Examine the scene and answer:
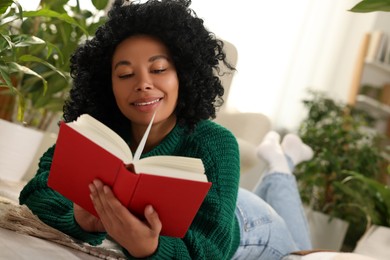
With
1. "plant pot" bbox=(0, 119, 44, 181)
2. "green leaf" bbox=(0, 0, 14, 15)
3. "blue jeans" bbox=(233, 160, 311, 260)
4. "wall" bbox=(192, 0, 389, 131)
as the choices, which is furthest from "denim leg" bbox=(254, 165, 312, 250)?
"wall" bbox=(192, 0, 389, 131)

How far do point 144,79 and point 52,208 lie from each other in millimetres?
281

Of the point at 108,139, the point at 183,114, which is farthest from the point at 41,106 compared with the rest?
the point at 108,139

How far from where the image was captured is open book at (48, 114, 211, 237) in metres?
0.74

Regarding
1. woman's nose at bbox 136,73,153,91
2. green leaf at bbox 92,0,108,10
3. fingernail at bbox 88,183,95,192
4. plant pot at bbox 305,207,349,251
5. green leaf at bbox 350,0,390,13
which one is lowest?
plant pot at bbox 305,207,349,251

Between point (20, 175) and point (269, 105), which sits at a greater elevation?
point (269, 105)

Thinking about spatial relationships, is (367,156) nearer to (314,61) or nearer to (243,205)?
(314,61)

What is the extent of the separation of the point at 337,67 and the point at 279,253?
2870 millimetres

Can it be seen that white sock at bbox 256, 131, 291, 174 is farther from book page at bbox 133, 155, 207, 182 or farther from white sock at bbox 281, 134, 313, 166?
book page at bbox 133, 155, 207, 182

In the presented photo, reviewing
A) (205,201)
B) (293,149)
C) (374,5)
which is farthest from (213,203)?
(293,149)

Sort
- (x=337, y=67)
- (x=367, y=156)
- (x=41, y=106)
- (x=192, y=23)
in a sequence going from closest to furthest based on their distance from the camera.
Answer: (x=192, y=23) → (x=41, y=106) → (x=367, y=156) → (x=337, y=67)

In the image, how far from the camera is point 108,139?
0.79 m

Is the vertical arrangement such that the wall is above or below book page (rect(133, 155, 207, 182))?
above

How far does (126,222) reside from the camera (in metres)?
0.80

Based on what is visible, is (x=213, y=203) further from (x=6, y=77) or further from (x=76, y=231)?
(x=6, y=77)
